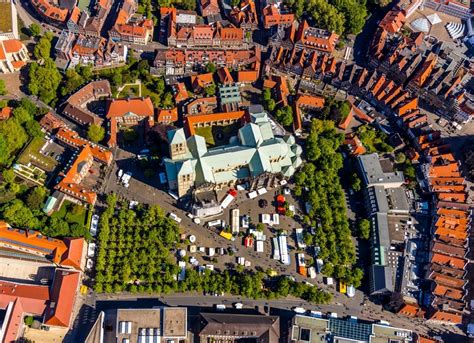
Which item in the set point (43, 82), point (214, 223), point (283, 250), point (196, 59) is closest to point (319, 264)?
point (283, 250)

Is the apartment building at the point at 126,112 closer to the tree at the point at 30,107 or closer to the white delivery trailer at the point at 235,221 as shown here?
the tree at the point at 30,107

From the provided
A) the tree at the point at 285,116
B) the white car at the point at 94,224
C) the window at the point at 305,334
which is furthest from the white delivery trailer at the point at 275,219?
the white car at the point at 94,224

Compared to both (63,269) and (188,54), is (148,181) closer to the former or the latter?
(63,269)

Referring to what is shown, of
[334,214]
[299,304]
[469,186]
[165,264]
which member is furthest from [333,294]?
[469,186]

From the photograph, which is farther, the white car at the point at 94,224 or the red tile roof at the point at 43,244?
the white car at the point at 94,224

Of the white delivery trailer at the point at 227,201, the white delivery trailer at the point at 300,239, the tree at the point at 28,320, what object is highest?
the white delivery trailer at the point at 227,201

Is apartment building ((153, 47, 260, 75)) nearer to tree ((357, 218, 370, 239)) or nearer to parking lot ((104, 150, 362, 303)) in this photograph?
parking lot ((104, 150, 362, 303))
